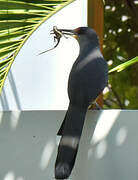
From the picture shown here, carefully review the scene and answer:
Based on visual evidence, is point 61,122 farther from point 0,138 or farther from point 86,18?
point 86,18

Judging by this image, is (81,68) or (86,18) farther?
(86,18)

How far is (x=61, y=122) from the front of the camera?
141 cm

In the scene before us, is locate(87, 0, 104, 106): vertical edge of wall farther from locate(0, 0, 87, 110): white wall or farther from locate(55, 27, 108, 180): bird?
locate(55, 27, 108, 180): bird

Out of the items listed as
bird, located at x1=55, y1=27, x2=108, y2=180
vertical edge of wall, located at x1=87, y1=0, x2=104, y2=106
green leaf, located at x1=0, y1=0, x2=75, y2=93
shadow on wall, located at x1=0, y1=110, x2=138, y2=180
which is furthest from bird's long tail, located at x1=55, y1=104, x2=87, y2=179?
vertical edge of wall, located at x1=87, y1=0, x2=104, y2=106

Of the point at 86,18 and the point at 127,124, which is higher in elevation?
the point at 86,18

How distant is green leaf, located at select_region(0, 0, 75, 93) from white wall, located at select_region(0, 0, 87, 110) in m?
0.41

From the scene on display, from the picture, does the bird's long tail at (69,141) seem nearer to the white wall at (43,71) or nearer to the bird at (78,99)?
the bird at (78,99)

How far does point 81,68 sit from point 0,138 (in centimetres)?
Answer: 39

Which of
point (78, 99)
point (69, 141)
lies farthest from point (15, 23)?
point (69, 141)

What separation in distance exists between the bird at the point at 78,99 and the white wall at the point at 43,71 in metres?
0.67

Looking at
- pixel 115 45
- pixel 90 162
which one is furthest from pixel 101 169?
pixel 115 45

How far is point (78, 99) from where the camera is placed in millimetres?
1295

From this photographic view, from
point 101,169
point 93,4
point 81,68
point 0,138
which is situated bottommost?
point 101,169

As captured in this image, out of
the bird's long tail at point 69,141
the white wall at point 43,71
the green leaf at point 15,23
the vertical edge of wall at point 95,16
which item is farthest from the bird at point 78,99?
the white wall at point 43,71
